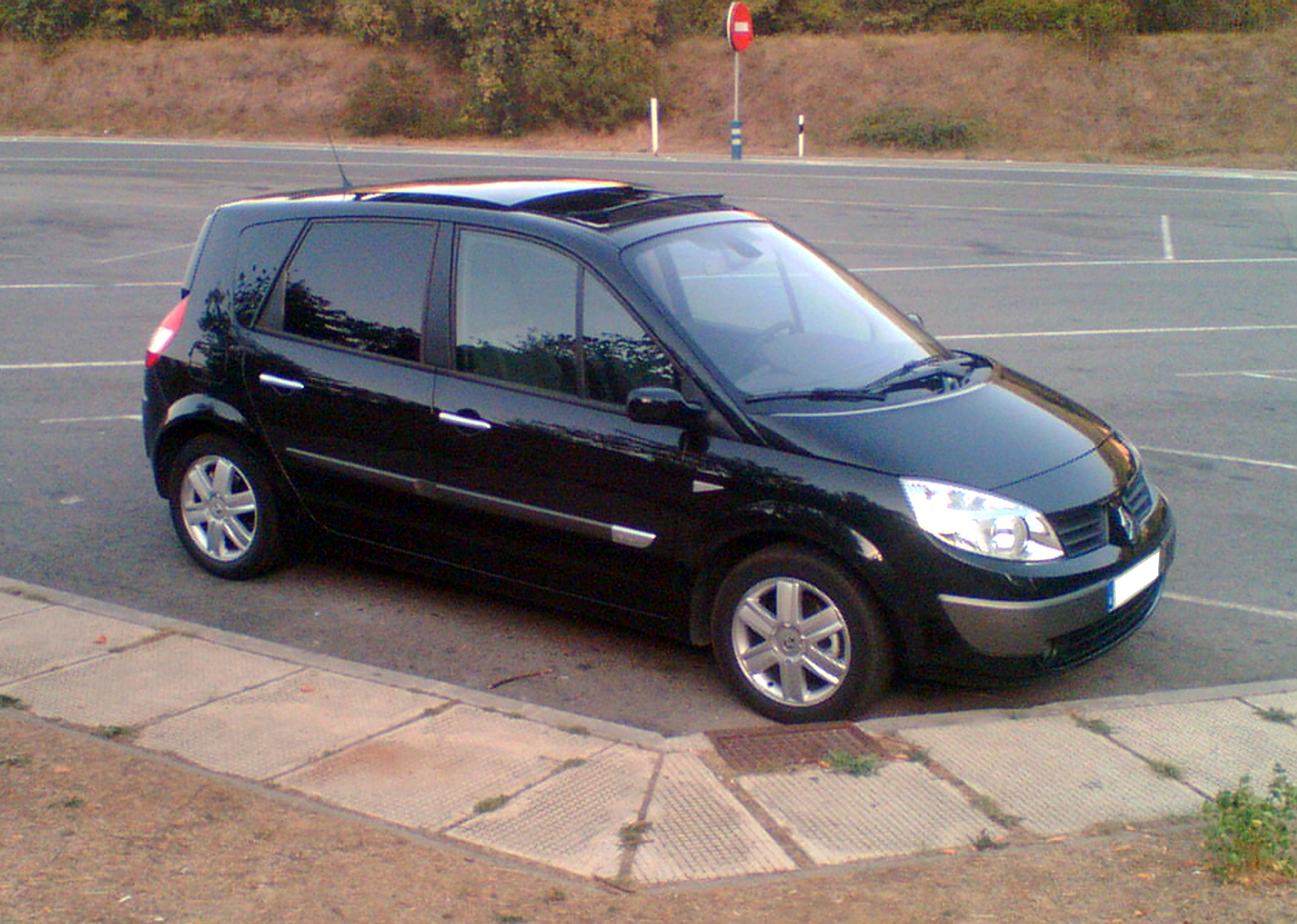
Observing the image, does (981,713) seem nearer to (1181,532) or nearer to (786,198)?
(1181,532)

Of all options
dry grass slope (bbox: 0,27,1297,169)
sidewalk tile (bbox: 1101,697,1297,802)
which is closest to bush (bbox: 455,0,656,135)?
dry grass slope (bbox: 0,27,1297,169)

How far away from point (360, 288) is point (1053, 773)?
3.40 meters

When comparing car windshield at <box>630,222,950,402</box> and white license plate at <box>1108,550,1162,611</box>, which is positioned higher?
car windshield at <box>630,222,950,402</box>

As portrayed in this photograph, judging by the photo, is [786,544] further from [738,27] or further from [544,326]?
[738,27]

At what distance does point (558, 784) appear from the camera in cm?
399

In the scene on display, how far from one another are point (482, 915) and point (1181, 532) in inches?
186

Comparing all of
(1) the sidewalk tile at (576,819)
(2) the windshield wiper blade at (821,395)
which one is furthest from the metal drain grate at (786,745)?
(2) the windshield wiper blade at (821,395)

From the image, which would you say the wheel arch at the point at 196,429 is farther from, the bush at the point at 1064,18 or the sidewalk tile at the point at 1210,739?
the bush at the point at 1064,18

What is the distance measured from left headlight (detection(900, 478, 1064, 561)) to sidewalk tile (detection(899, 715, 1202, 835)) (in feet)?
1.95

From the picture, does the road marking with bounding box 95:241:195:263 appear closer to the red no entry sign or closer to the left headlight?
the left headlight

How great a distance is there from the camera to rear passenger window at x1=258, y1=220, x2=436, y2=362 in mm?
5477

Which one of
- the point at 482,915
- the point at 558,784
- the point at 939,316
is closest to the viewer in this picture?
the point at 482,915

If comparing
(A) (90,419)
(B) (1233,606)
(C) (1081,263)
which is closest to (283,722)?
(B) (1233,606)

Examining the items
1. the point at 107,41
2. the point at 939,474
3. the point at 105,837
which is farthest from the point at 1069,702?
the point at 107,41
